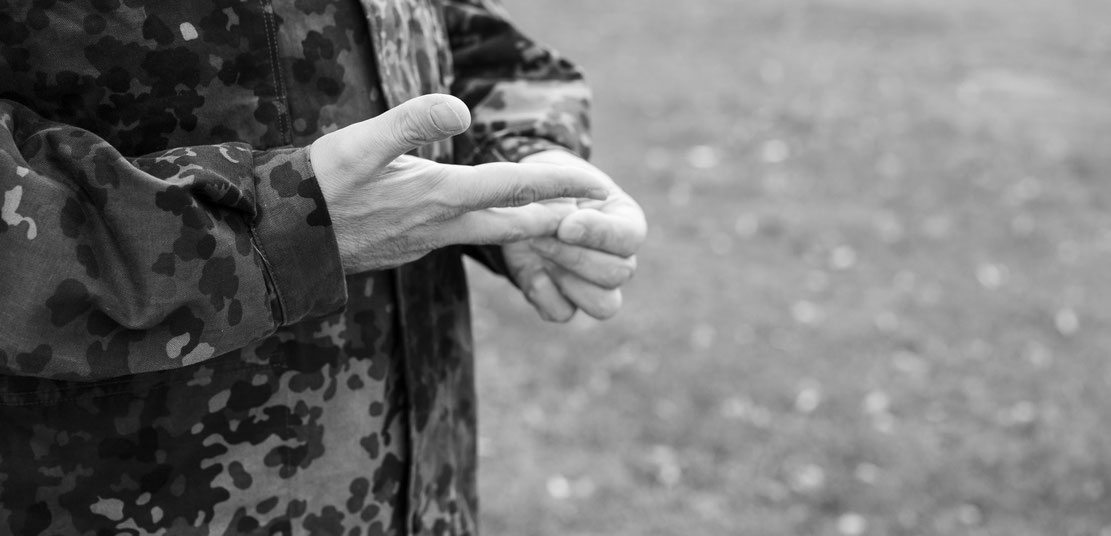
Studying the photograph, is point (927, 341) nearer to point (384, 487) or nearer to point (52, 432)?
point (384, 487)

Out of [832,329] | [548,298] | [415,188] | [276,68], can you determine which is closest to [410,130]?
[415,188]

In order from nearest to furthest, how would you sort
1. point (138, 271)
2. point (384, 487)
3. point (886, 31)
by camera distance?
point (138, 271), point (384, 487), point (886, 31)

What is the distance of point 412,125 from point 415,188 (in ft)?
0.53

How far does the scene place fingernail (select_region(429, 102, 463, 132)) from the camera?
118cm

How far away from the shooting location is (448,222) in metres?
1.39

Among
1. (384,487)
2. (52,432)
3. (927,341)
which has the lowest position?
(927,341)

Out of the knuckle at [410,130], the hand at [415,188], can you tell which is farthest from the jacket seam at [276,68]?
the knuckle at [410,130]

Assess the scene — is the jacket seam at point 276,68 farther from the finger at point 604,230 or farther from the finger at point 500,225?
the finger at point 604,230

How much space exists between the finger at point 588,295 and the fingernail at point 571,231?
0.55 ft

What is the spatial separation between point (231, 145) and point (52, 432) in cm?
43

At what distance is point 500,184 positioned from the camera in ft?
4.38

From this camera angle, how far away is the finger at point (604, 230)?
1.55 meters

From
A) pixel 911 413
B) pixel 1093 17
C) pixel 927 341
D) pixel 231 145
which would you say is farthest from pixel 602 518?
pixel 1093 17

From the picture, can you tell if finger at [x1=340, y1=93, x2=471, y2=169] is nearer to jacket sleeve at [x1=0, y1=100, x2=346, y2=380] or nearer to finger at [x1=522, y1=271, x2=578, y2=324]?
jacket sleeve at [x1=0, y1=100, x2=346, y2=380]
